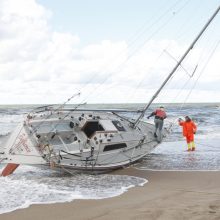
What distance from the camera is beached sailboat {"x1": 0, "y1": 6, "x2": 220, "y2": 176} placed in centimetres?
1388

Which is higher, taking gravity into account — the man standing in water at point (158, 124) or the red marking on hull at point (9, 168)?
the man standing in water at point (158, 124)

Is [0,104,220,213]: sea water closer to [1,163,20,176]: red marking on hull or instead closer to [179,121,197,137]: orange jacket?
[1,163,20,176]: red marking on hull

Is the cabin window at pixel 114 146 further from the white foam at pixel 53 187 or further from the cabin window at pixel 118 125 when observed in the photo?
the white foam at pixel 53 187

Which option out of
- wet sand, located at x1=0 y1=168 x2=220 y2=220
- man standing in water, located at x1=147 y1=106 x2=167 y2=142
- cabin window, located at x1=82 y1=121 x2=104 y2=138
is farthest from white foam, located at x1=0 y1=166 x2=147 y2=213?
man standing in water, located at x1=147 y1=106 x2=167 y2=142

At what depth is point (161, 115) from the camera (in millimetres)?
19781

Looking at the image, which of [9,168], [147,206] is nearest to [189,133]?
[9,168]

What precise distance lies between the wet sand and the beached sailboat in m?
3.34

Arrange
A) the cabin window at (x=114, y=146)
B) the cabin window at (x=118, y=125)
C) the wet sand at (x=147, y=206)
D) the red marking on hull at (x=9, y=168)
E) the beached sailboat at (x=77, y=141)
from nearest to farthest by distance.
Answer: the wet sand at (x=147, y=206), the beached sailboat at (x=77, y=141), the red marking on hull at (x=9, y=168), the cabin window at (x=114, y=146), the cabin window at (x=118, y=125)

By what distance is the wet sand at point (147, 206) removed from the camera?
7.69 m

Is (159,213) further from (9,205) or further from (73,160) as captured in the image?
(73,160)

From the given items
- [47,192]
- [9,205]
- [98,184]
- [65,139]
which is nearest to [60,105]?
[65,139]

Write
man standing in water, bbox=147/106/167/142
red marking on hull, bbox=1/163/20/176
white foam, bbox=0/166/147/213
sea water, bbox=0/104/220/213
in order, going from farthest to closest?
man standing in water, bbox=147/106/167/142 → red marking on hull, bbox=1/163/20/176 → sea water, bbox=0/104/220/213 → white foam, bbox=0/166/147/213

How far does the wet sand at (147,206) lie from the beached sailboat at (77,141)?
3.34 m

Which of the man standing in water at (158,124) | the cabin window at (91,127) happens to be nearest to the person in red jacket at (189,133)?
the man standing in water at (158,124)
